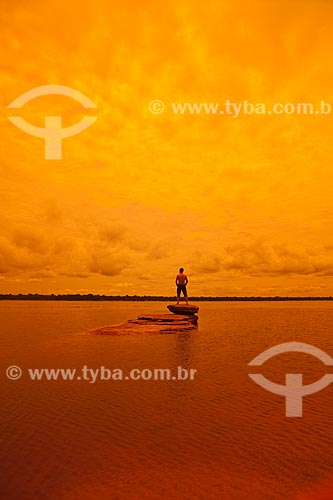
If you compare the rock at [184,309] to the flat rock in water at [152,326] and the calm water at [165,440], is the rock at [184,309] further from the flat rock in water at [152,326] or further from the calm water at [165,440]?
the calm water at [165,440]

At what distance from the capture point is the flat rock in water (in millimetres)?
32719

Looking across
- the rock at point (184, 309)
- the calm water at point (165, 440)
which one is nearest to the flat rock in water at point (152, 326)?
the rock at point (184, 309)

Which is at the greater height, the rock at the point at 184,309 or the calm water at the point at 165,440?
the rock at the point at 184,309

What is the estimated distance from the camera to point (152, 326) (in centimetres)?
3403

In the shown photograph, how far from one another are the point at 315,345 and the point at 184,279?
11788 millimetres

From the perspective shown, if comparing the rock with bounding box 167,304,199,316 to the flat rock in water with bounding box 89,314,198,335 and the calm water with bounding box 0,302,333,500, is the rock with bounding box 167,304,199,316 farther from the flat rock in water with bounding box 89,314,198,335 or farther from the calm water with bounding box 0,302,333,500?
the calm water with bounding box 0,302,333,500

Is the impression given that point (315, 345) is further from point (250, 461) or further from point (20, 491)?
point (20, 491)

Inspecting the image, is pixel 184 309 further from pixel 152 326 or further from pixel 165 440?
pixel 165 440

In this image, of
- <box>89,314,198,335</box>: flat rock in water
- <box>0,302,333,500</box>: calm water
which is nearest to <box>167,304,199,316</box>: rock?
<box>89,314,198,335</box>: flat rock in water

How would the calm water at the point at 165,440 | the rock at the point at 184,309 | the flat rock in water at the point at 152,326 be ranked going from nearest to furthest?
the calm water at the point at 165,440, the flat rock in water at the point at 152,326, the rock at the point at 184,309

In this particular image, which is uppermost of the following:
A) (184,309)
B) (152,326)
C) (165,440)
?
(184,309)

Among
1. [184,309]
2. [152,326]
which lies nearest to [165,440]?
[152,326]

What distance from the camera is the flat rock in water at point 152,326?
32.7m

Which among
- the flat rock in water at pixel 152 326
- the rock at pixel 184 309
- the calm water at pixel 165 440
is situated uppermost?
the rock at pixel 184 309
